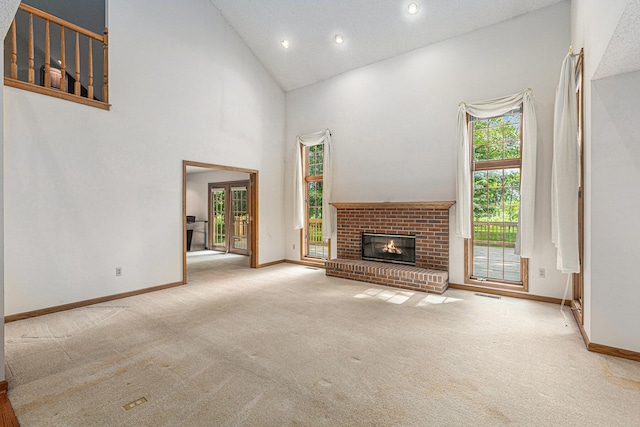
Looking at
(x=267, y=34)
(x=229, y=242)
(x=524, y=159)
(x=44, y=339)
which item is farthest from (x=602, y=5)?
(x=229, y=242)

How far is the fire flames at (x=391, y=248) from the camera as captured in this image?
5219 mm

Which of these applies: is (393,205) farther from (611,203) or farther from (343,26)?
(343,26)

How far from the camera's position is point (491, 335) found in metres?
2.92

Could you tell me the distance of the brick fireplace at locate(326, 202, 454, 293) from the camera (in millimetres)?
4568

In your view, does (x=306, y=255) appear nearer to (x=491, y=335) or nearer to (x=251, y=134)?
(x=251, y=134)

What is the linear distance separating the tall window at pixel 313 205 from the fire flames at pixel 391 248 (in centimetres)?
136

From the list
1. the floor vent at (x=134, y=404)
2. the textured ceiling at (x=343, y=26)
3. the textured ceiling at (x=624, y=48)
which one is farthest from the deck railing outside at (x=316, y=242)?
the textured ceiling at (x=624, y=48)

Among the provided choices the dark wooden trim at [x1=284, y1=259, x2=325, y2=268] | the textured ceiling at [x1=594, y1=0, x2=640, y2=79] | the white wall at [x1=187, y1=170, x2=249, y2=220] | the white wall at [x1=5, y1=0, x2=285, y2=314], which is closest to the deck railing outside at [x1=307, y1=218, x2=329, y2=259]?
the dark wooden trim at [x1=284, y1=259, x2=325, y2=268]

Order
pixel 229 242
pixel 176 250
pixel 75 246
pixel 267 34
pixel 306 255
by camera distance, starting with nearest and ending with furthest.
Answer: pixel 75 246, pixel 176 250, pixel 267 34, pixel 306 255, pixel 229 242

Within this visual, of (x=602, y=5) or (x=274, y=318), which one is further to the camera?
(x=274, y=318)

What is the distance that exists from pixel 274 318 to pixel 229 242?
573 centimetres

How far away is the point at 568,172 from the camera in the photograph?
3.00m

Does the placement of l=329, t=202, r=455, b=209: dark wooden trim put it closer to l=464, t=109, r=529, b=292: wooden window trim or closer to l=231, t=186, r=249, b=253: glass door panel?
l=464, t=109, r=529, b=292: wooden window trim

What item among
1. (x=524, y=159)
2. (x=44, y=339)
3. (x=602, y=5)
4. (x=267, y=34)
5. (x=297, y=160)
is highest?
(x=267, y=34)
